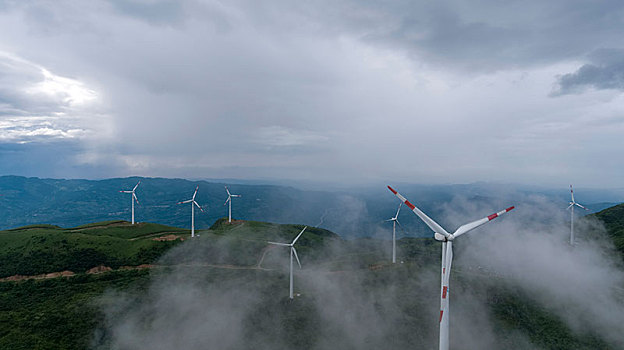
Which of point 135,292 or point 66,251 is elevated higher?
point 66,251

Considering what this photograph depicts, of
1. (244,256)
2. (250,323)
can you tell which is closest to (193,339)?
(250,323)

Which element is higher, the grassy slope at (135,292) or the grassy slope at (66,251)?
the grassy slope at (66,251)

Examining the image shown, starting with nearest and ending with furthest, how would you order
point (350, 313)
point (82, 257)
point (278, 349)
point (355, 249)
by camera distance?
point (278, 349) → point (350, 313) → point (82, 257) → point (355, 249)

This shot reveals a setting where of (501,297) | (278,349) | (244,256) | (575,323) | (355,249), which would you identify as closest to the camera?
(278,349)

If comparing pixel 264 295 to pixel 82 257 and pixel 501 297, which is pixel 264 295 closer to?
pixel 82 257

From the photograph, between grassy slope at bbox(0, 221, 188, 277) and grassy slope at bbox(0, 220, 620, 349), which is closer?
grassy slope at bbox(0, 220, 620, 349)

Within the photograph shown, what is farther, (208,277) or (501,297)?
(208,277)

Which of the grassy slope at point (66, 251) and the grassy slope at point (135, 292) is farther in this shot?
the grassy slope at point (66, 251)

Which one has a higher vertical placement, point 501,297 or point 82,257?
point 82,257

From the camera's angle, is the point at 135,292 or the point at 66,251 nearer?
the point at 135,292

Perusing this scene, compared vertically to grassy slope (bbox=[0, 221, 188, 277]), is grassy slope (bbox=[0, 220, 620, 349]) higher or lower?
lower
